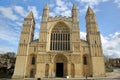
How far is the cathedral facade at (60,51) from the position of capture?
96.8 feet

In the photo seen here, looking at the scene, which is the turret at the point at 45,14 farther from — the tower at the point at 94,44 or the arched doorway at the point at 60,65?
the tower at the point at 94,44

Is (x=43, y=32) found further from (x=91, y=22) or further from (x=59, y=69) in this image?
(x=91, y=22)

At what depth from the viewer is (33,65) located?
31156 millimetres

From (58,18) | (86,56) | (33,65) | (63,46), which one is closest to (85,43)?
(86,56)

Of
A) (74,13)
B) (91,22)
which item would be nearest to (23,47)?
(74,13)

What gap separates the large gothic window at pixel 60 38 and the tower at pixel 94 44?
5473mm

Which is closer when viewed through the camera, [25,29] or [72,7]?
[25,29]

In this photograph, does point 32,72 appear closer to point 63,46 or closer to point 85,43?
point 63,46

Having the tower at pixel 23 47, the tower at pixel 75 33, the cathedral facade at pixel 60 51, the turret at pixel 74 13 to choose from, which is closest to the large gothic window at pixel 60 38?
the cathedral facade at pixel 60 51

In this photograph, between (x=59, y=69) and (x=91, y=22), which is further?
(x=91, y=22)

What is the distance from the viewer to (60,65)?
32375 millimetres

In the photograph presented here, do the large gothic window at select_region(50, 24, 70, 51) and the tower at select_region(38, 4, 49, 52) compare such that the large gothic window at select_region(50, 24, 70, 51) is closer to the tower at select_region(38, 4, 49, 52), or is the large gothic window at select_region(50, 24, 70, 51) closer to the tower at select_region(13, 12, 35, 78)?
the tower at select_region(38, 4, 49, 52)

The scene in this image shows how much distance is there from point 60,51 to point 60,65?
3.89 meters

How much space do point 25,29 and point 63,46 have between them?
10.9 meters
